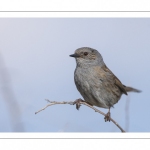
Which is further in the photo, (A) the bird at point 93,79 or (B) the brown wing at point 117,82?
(B) the brown wing at point 117,82

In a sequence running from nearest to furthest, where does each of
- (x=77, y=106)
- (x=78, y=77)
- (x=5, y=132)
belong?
(x=5, y=132)
(x=77, y=106)
(x=78, y=77)

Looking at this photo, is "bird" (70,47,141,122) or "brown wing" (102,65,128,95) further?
"brown wing" (102,65,128,95)

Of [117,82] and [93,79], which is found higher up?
[93,79]

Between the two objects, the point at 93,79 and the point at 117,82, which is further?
the point at 117,82

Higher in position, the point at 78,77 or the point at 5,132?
the point at 78,77

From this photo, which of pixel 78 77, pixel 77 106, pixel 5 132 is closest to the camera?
pixel 5 132
